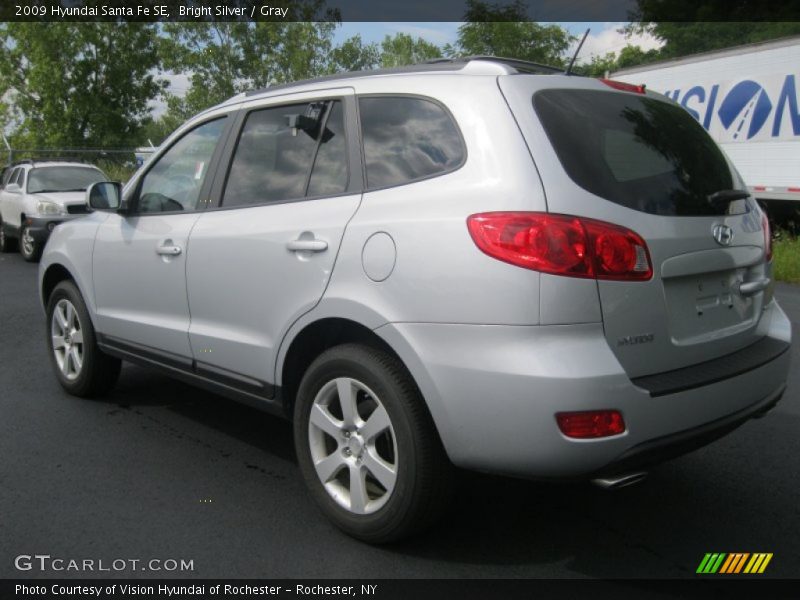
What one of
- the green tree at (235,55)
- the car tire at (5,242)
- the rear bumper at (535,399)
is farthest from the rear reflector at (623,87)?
the green tree at (235,55)

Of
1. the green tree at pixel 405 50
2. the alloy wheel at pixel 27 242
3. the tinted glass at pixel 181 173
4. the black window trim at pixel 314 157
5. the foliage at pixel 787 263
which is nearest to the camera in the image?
the black window trim at pixel 314 157

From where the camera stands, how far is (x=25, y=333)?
25.0ft

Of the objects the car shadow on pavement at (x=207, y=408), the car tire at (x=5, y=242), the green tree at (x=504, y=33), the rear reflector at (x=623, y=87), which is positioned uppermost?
the green tree at (x=504, y=33)

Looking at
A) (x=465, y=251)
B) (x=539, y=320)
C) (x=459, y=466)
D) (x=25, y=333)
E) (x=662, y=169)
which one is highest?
(x=662, y=169)

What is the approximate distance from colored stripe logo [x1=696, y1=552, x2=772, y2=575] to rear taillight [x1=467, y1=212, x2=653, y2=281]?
119 centimetres

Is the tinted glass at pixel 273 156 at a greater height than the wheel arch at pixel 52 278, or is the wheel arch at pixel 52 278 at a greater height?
the tinted glass at pixel 273 156

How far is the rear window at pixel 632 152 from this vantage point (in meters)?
2.85

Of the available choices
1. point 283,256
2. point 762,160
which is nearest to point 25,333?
point 283,256

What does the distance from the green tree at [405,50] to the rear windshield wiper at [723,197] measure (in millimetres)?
53443

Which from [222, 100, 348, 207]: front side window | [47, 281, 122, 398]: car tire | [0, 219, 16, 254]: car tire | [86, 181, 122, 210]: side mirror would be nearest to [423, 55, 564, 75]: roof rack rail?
[222, 100, 348, 207]: front side window

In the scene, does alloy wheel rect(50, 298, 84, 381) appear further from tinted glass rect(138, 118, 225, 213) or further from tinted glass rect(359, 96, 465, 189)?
tinted glass rect(359, 96, 465, 189)

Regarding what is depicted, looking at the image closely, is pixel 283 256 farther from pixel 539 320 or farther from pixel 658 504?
pixel 658 504

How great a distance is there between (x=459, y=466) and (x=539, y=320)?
24.2 inches

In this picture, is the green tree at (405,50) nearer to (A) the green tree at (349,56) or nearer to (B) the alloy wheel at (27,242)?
(A) the green tree at (349,56)
